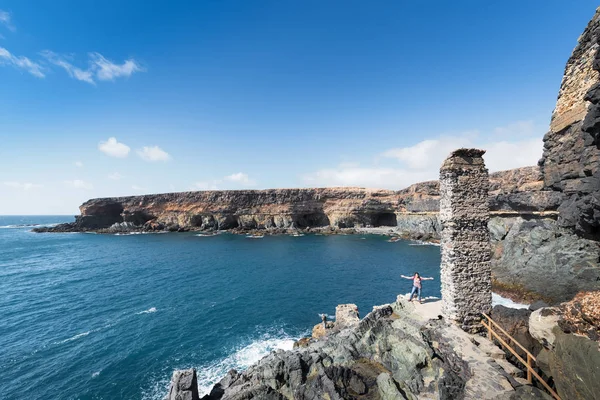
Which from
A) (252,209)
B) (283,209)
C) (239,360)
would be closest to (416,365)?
(239,360)

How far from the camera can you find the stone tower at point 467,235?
10516mm

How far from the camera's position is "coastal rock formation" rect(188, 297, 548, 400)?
7969 millimetres

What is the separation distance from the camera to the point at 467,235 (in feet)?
35.1

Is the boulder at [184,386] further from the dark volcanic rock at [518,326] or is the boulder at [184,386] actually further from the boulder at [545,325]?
the boulder at [545,325]

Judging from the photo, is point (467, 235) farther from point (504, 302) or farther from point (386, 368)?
point (504, 302)

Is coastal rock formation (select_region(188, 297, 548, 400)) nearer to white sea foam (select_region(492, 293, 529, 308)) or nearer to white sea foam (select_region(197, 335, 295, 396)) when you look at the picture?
white sea foam (select_region(197, 335, 295, 396))

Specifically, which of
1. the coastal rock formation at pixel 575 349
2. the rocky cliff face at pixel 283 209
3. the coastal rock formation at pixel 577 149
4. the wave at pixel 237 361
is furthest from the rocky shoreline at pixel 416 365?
the rocky cliff face at pixel 283 209

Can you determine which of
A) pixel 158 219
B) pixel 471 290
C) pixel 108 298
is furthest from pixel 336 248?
pixel 158 219

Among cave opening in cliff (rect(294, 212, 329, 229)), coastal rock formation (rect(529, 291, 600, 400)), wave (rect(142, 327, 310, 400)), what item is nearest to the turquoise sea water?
wave (rect(142, 327, 310, 400))

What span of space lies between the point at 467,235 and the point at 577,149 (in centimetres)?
1071

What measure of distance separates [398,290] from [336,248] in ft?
87.2

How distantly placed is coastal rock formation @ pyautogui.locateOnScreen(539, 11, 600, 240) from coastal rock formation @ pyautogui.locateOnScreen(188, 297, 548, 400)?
839 centimetres

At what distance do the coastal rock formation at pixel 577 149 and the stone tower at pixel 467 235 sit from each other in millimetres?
4838

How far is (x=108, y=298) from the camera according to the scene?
26875 millimetres
